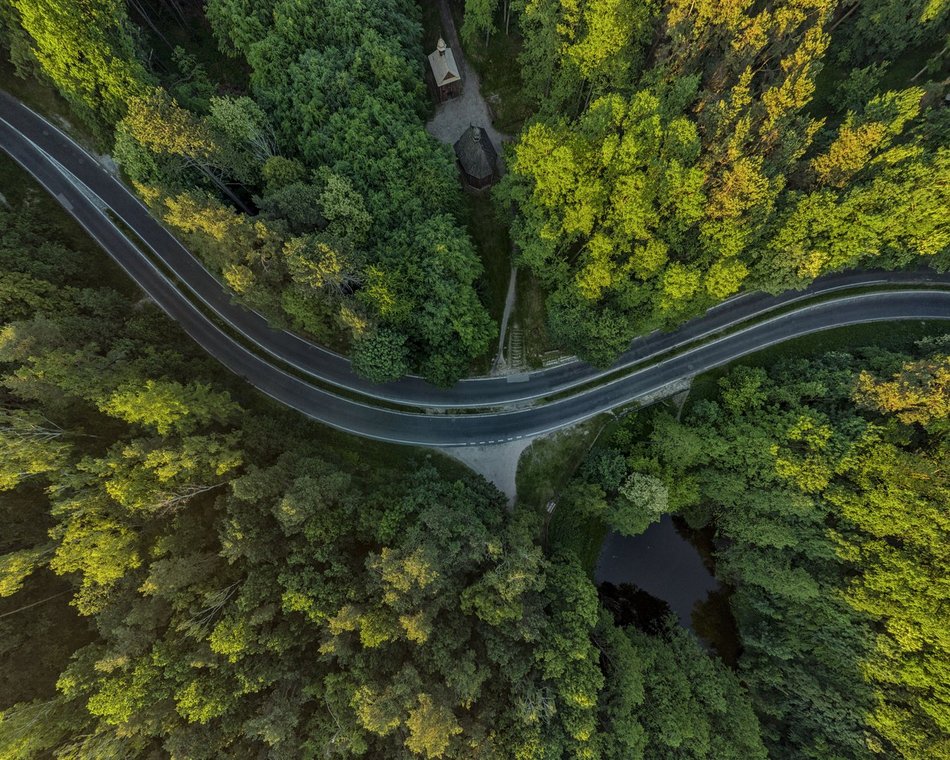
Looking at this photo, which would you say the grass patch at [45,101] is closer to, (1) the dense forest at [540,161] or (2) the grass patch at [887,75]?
(1) the dense forest at [540,161]

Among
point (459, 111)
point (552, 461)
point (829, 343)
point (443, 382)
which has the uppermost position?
point (459, 111)

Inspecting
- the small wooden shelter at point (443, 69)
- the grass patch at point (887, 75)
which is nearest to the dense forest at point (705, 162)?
the grass patch at point (887, 75)

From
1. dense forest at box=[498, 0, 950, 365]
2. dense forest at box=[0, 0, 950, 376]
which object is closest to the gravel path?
dense forest at box=[0, 0, 950, 376]

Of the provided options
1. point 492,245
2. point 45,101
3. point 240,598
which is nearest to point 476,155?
point 492,245

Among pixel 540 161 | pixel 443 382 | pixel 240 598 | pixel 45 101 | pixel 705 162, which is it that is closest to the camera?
pixel 240 598

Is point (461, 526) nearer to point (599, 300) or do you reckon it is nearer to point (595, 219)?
point (599, 300)

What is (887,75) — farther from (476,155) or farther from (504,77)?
(476,155)

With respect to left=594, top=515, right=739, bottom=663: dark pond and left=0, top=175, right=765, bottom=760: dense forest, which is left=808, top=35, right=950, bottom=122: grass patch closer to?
left=594, top=515, right=739, bottom=663: dark pond
